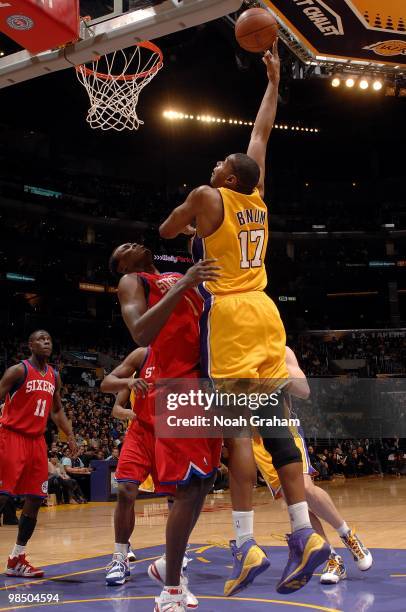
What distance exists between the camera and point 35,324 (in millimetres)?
26484

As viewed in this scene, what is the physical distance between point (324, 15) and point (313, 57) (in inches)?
53.7

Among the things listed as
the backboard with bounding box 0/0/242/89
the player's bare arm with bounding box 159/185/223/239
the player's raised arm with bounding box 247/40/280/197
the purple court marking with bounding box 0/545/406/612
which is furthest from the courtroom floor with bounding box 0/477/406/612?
the backboard with bounding box 0/0/242/89

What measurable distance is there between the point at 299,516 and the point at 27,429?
11.3 ft

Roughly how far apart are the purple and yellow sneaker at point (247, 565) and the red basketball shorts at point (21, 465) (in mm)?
3078

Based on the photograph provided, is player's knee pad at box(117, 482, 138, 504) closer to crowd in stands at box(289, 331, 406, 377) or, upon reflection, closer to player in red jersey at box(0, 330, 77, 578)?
player in red jersey at box(0, 330, 77, 578)

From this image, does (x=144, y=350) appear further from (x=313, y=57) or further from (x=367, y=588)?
(x=313, y=57)

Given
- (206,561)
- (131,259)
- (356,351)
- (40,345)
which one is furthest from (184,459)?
(356,351)

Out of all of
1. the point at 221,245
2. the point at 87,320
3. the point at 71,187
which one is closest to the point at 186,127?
the point at 71,187

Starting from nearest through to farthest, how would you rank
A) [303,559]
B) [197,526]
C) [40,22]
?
[303,559]
[40,22]
[197,526]

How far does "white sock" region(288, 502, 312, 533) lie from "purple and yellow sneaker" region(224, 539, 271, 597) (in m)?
0.20

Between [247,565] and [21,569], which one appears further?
[21,569]

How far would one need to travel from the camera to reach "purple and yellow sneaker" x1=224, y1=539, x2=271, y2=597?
3164mm

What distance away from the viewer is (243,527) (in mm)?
3338

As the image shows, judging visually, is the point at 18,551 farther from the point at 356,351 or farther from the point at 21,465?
the point at 356,351
